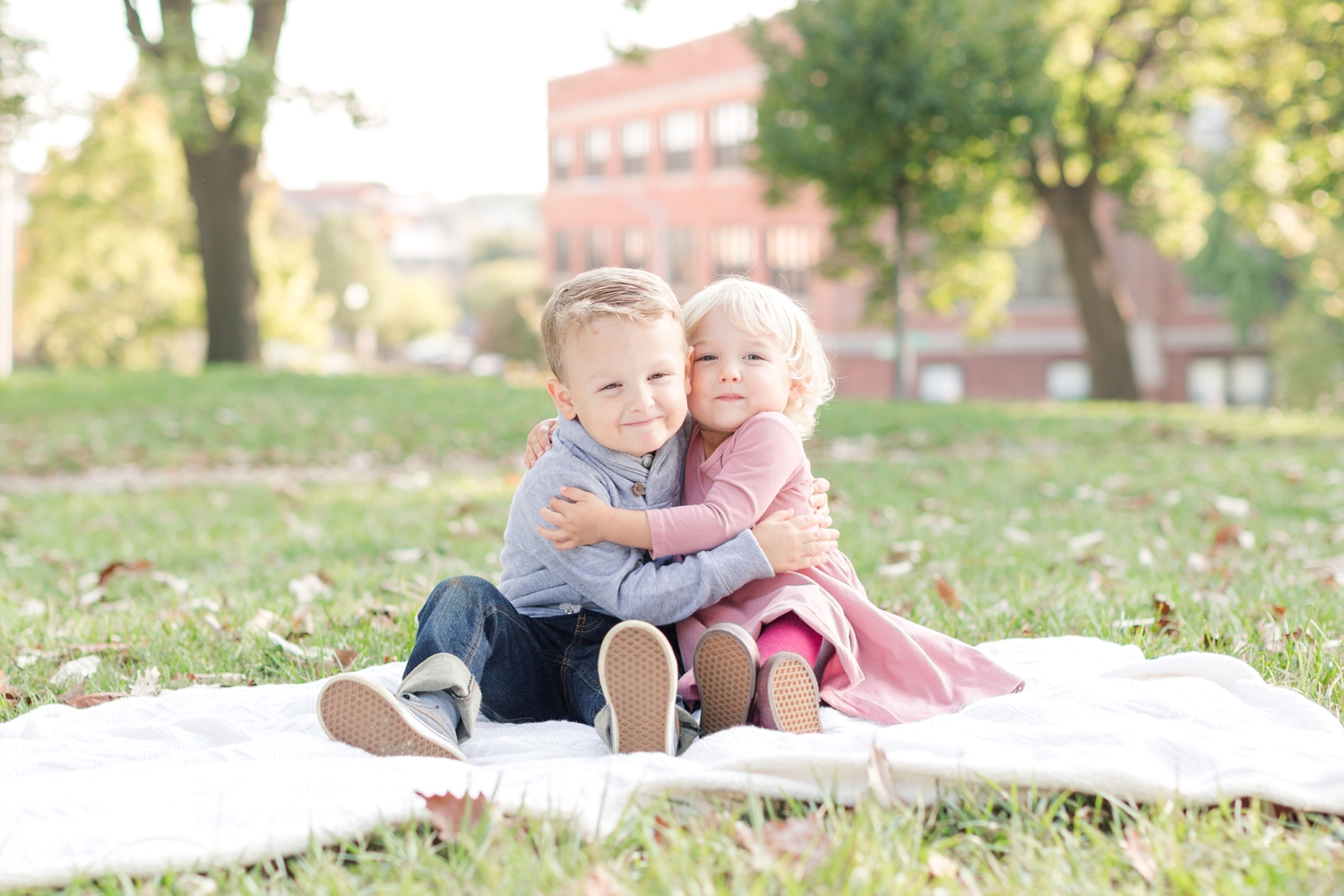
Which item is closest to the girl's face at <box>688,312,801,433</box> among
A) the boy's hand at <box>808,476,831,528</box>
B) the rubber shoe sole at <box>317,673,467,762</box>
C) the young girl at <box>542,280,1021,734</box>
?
the young girl at <box>542,280,1021,734</box>

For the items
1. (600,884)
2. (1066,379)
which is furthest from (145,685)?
(1066,379)

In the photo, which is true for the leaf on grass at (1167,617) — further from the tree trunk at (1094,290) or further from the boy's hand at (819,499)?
the tree trunk at (1094,290)

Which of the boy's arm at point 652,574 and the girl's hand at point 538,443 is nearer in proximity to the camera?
the boy's arm at point 652,574

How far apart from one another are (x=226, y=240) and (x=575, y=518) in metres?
14.8

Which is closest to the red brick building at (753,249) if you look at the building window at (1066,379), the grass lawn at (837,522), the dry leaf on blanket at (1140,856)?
the building window at (1066,379)

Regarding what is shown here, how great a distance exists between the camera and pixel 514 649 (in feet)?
8.98

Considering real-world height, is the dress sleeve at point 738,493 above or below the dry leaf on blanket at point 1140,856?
above

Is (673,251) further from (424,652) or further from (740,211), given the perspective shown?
(424,652)

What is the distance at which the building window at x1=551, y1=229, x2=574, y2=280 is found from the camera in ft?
144

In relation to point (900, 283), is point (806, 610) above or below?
below

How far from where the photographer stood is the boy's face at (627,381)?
2.60 m

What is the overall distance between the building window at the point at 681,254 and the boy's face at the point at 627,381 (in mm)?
36354

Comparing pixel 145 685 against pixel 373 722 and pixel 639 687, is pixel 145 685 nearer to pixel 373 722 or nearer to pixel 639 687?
pixel 373 722

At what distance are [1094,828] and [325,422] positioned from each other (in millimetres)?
9735
